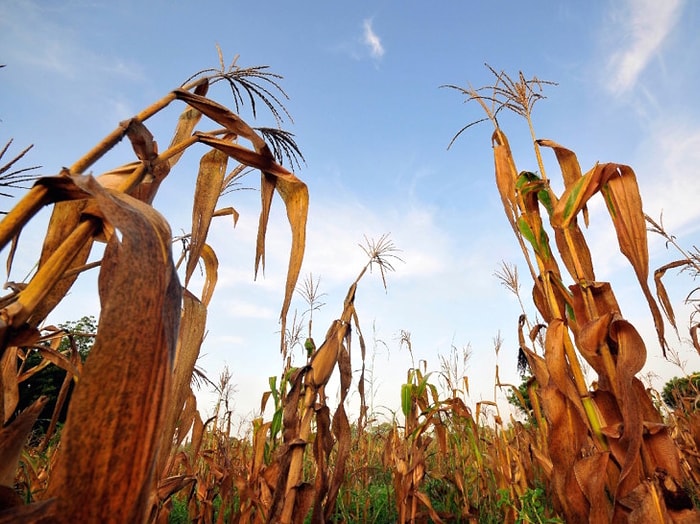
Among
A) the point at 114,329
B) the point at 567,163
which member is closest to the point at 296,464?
the point at 114,329

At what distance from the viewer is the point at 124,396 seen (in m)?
0.46

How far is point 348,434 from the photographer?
1827mm

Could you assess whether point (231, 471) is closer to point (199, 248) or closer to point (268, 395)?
point (268, 395)

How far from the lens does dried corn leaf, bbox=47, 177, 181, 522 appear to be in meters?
0.41

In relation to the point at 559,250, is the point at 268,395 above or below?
below

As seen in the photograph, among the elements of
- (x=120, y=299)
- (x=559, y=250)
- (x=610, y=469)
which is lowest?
(x=610, y=469)

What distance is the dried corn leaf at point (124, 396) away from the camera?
41 cm

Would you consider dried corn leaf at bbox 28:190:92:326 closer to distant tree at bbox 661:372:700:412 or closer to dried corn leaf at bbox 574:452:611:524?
dried corn leaf at bbox 574:452:611:524

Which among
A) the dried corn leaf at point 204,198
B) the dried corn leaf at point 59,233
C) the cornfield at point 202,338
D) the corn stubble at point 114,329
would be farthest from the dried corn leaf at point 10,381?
the dried corn leaf at point 204,198

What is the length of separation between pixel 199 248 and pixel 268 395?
6.90ft

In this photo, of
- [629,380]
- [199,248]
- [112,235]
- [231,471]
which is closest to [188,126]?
[199,248]

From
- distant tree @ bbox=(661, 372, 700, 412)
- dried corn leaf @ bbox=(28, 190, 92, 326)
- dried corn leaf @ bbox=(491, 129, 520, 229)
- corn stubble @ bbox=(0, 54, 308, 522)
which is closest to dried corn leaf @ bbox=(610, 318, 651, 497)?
dried corn leaf @ bbox=(491, 129, 520, 229)

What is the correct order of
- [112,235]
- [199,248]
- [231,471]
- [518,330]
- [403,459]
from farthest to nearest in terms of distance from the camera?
[403,459]
[231,471]
[518,330]
[199,248]
[112,235]

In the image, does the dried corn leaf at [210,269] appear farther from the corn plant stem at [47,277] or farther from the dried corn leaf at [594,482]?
the dried corn leaf at [594,482]
